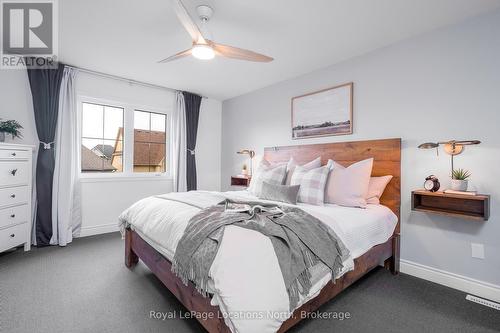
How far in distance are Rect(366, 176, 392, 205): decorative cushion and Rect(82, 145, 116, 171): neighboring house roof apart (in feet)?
12.6

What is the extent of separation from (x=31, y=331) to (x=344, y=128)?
3425 millimetres

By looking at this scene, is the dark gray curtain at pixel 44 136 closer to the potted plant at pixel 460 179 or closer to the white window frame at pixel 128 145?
the white window frame at pixel 128 145

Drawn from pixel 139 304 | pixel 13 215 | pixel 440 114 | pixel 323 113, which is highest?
pixel 323 113

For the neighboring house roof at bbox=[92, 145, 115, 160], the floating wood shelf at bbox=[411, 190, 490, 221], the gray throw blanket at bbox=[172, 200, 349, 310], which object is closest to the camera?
the gray throw blanket at bbox=[172, 200, 349, 310]

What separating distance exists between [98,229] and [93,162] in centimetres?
105

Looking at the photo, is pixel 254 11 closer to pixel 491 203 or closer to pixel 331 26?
pixel 331 26

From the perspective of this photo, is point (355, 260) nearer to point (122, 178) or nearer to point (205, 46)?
point (205, 46)

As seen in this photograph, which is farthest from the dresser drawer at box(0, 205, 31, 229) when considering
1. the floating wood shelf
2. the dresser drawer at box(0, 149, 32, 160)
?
the floating wood shelf

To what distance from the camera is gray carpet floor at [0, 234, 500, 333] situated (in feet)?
5.32

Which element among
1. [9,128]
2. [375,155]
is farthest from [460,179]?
[9,128]

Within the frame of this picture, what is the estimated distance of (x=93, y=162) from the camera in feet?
12.2

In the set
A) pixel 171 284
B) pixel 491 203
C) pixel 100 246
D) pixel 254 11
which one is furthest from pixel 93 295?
pixel 491 203

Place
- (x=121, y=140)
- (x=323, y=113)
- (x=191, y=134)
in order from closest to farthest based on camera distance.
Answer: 1. (x=323, y=113)
2. (x=121, y=140)
3. (x=191, y=134)

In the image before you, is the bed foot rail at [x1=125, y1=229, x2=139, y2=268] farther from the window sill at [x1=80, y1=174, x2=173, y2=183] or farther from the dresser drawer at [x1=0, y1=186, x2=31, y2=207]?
the window sill at [x1=80, y1=174, x2=173, y2=183]
